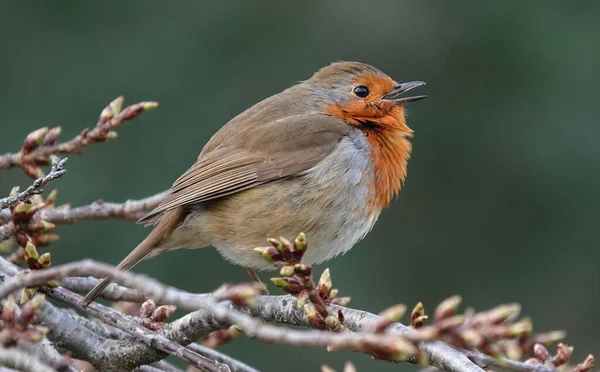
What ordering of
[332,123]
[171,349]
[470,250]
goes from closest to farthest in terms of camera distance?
1. [171,349]
2. [332,123]
3. [470,250]

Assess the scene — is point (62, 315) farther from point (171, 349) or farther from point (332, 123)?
point (332, 123)

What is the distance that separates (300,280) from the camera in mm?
2525

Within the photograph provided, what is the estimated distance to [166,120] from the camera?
692cm

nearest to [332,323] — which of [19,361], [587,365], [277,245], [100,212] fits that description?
[277,245]

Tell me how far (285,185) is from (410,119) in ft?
13.1

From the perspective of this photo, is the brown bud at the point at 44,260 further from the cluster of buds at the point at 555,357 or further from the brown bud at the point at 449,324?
the cluster of buds at the point at 555,357

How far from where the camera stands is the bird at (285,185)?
394 cm

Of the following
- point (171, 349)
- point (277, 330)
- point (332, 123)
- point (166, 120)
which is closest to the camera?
point (277, 330)

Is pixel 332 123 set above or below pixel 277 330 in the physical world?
above

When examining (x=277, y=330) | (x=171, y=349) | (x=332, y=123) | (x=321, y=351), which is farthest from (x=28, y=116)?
(x=277, y=330)

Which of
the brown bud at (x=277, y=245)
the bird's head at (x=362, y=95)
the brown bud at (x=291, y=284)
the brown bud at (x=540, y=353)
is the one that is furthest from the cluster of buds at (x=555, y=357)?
the bird's head at (x=362, y=95)

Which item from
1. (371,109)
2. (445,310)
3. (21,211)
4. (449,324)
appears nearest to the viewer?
(449,324)

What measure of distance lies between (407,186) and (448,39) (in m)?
1.46

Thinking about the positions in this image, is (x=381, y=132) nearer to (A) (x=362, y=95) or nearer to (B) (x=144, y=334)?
(A) (x=362, y=95)
